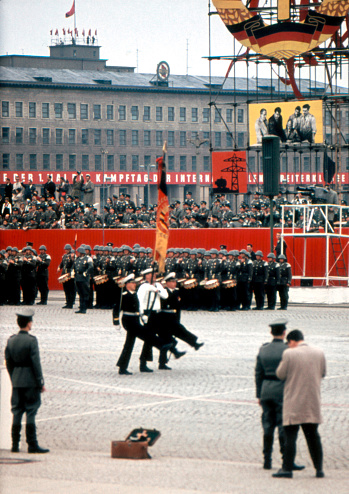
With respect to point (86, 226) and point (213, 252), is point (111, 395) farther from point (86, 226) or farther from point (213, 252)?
point (86, 226)

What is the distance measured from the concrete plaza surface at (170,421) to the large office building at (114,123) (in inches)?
3234

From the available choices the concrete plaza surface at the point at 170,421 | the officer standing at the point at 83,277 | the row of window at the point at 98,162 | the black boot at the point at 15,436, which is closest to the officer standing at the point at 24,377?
the black boot at the point at 15,436

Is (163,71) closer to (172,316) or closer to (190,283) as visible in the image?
(190,283)

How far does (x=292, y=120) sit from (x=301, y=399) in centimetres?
3495

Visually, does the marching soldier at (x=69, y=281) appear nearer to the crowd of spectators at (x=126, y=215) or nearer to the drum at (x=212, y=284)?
the drum at (x=212, y=284)

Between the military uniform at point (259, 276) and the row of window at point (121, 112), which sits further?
the row of window at point (121, 112)

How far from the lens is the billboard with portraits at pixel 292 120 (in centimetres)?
4328

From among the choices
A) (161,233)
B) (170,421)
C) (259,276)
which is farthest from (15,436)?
(259,276)

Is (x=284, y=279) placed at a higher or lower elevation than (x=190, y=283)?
higher

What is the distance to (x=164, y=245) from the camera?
14.7 m

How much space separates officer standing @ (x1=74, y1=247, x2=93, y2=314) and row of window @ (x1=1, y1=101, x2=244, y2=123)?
7295cm

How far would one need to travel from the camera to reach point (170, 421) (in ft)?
41.6

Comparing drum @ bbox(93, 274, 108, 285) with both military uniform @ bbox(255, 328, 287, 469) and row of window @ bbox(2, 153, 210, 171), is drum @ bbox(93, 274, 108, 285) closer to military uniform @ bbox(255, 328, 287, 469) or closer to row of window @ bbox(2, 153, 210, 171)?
military uniform @ bbox(255, 328, 287, 469)

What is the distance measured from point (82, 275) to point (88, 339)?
7.81 m
